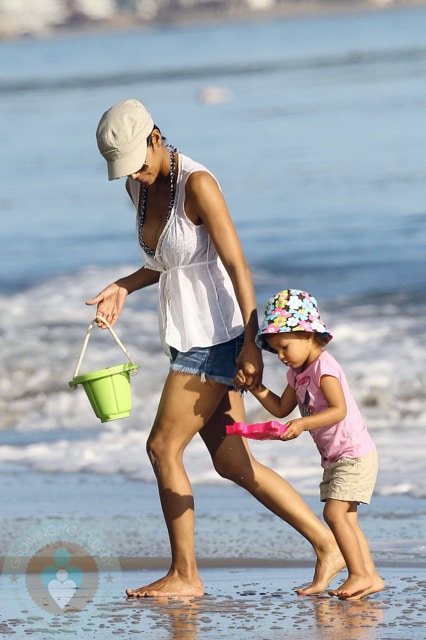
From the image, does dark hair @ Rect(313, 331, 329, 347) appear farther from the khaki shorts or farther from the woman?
the khaki shorts

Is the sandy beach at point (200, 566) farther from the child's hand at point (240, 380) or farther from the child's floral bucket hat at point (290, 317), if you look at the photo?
the child's floral bucket hat at point (290, 317)

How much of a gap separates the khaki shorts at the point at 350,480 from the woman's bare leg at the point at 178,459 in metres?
0.44

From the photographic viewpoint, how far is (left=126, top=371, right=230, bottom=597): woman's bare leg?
13.7ft

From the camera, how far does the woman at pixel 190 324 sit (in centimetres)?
404

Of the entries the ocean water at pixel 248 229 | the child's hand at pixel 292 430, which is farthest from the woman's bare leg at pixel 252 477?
the ocean water at pixel 248 229

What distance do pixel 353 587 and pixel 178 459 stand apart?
2.26ft

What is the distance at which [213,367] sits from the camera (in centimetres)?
416

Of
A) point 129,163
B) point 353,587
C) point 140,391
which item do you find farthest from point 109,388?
point 140,391

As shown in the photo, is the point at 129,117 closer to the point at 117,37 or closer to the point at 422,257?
the point at 422,257

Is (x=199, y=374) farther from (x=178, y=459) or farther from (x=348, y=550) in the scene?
(x=348, y=550)

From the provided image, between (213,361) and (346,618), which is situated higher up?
(213,361)

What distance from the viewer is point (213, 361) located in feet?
13.7

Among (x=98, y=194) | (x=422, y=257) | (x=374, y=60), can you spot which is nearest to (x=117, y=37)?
(x=374, y=60)

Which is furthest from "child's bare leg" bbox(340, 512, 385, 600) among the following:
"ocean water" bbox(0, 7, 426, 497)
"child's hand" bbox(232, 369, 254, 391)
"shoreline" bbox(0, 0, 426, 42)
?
"shoreline" bbox(0, 0, 426, 42)
